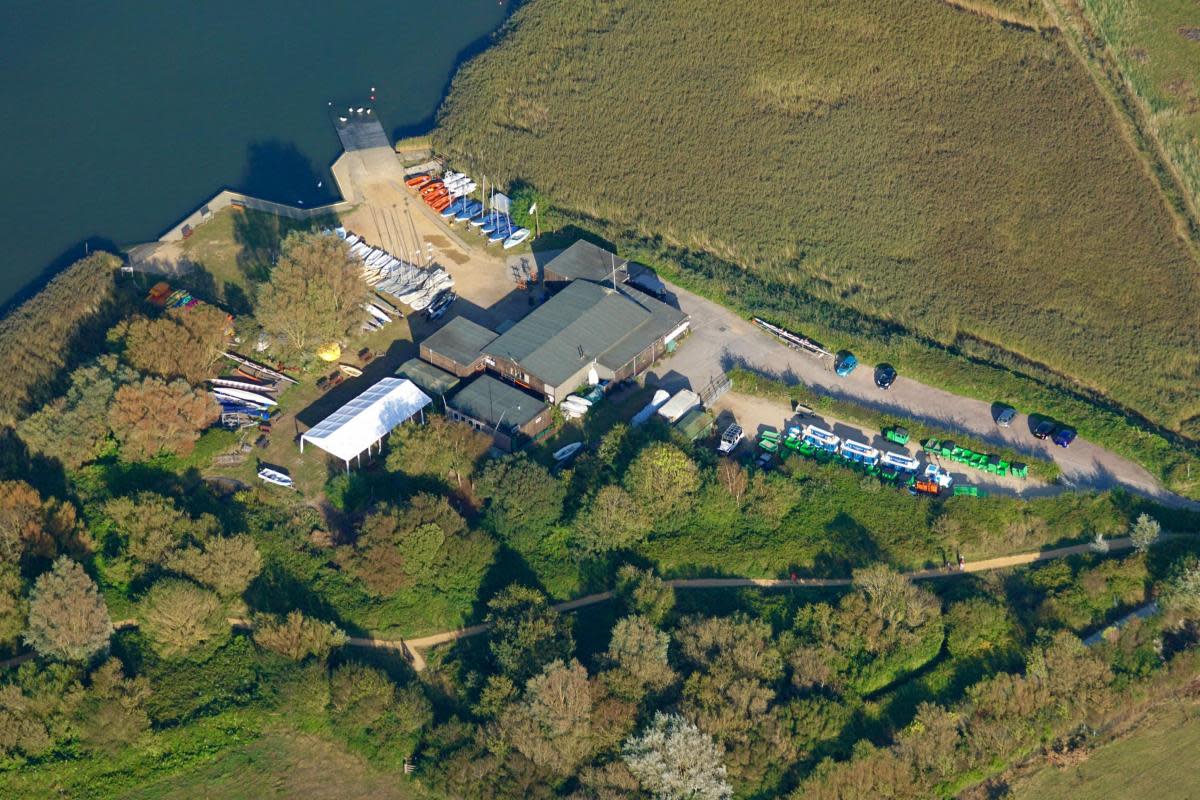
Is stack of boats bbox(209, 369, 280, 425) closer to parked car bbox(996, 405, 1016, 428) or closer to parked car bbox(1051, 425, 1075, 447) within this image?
parked car bbox(996, 405, 1016, 428)

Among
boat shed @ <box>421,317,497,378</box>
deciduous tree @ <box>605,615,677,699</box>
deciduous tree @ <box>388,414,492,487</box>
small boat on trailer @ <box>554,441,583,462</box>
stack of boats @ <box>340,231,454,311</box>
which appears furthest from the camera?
stack of boats @ <box>340,231,454,311</box>

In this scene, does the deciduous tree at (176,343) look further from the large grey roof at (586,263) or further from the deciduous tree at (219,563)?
the large grey roof at (586,263)

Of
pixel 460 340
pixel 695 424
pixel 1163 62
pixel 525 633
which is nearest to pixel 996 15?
pixel 1163 62

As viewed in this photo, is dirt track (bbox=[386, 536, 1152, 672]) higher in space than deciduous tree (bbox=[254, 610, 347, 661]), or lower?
lower

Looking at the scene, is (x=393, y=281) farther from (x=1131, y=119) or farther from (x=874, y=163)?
(x=1131, y=119)

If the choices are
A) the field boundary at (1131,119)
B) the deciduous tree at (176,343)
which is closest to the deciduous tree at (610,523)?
the deciduous tree at (176,343)

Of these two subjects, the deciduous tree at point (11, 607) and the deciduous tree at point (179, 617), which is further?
the deciduous tree at point (179, 617)

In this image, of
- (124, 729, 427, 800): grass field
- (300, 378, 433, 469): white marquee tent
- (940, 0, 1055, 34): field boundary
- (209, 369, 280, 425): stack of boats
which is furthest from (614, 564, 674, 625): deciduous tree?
(940, 0, 1055, 34): field boundary
